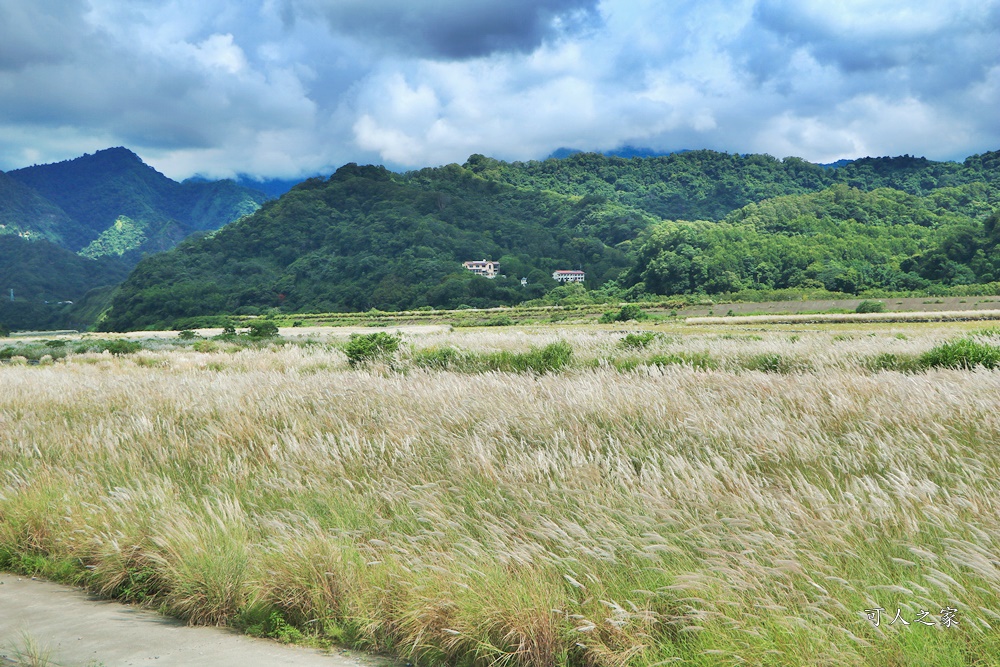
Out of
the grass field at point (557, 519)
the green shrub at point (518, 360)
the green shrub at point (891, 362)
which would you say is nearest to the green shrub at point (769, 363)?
the green shrub at point (891, 362)

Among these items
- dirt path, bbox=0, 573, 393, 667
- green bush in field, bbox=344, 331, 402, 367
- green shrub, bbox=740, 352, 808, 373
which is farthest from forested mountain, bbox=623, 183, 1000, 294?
dirt path, bbox=0, 573, 393, 667

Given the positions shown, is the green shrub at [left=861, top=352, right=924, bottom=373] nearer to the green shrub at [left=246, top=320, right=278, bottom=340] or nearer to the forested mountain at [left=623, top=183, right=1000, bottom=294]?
the green shrub at [left=246, top=320, right=278, bottom=340]

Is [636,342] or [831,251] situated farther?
[831,251]

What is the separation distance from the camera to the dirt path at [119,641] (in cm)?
442

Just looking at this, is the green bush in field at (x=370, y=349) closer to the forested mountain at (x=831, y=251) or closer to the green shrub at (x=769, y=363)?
the green shrub at (x=769, y=363)

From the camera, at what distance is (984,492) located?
16.8 feet

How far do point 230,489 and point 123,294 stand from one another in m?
191

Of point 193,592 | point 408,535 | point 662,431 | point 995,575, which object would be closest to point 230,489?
point 193,592

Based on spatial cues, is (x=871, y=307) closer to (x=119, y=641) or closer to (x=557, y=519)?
(x=557, y=519)

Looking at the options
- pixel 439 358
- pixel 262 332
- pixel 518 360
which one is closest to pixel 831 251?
pixel 262 332

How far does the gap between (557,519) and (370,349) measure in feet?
63.2

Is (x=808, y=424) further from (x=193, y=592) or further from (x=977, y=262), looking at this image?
(x=977, y=262)

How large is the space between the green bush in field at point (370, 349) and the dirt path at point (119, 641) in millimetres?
14514

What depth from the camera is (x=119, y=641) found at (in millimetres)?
4770
